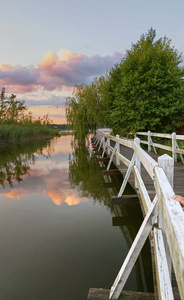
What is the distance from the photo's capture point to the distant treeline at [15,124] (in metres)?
24.9

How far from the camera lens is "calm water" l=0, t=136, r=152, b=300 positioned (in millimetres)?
2838

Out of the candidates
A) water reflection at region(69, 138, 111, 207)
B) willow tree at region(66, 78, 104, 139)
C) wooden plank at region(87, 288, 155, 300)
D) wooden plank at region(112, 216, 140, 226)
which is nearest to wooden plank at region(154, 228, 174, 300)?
wooden plank at region(87, 288, 155, 300)

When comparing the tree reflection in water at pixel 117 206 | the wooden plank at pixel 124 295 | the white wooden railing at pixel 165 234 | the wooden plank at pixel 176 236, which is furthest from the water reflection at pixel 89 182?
the wooden plank at pixel 176 236

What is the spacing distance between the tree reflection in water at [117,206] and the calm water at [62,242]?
15 millimetres

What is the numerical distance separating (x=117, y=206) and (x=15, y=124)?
1130 inches

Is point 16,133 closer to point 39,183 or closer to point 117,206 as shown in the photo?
point 39,183

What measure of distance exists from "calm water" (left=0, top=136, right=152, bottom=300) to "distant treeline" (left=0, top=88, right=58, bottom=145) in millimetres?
18648

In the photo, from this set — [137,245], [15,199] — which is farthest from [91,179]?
[137,245]

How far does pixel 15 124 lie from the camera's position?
31.5m

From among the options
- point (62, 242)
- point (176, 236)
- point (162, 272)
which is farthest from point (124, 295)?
point (62, 242)

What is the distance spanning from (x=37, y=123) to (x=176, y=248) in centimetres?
4008

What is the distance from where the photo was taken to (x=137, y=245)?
196 cm

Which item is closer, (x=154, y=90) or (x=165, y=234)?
(x=165, y=234)

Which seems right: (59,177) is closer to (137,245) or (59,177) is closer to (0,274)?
(0,274)
